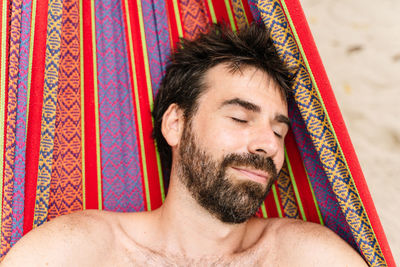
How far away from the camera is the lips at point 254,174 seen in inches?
38.0

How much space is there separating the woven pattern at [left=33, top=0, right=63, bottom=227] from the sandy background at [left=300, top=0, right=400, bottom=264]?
1.23 metres

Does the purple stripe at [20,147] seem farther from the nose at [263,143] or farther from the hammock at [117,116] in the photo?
the nose at [263,143]

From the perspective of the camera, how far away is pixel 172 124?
1190 millimetres

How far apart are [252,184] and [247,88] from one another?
289mm

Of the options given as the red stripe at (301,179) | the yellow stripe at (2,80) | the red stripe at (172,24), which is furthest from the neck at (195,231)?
the red stripe at (172,24)

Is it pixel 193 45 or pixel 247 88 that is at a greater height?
pixel 193 45

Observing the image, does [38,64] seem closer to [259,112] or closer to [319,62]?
[259,112]

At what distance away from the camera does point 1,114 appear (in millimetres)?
949

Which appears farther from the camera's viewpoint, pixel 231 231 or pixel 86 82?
pixel 86 82

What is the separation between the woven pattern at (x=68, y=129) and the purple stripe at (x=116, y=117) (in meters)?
0.08

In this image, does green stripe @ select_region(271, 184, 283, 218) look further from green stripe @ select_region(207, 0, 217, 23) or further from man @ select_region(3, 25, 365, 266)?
green stripe @ select_region(207, 0, 217, 23)

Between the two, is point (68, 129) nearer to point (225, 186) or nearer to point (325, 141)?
point (225, 186)

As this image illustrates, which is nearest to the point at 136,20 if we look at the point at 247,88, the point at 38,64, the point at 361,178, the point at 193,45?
the point at 193,45

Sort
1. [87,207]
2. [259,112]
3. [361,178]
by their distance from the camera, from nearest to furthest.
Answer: [361,178], [259,112], [87,207]
